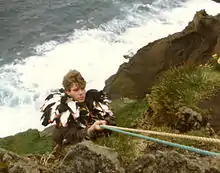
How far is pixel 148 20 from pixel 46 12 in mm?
5557

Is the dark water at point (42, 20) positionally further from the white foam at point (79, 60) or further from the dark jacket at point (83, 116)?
the dark jacket at point (83, 116)

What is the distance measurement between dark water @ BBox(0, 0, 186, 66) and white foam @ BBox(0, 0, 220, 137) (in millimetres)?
592

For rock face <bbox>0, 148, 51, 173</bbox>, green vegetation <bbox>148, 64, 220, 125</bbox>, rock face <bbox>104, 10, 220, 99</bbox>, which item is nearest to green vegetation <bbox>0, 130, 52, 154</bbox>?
green vegetation <bbox>148, 64, 220, 125</bbox>

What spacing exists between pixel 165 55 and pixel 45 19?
11.8m

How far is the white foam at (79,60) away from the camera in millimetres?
17625

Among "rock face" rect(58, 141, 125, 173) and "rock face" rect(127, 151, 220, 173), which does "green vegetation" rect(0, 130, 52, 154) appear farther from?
"rock face" rect(127, 151, 220, 173)

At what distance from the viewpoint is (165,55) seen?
14055 mm

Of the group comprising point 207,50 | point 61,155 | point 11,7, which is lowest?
point 61,155

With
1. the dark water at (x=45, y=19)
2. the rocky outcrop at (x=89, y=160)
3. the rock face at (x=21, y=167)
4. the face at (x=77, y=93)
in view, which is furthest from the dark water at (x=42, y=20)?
the rocky outcrop at (x=89, y=160)

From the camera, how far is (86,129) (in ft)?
17.4

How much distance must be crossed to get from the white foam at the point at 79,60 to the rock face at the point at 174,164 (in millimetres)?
12003

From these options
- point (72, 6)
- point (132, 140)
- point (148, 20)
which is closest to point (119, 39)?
point (148, 20)

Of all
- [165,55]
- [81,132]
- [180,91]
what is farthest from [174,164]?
[165,55]

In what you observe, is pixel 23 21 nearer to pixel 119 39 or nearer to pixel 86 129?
pixel 119 39
